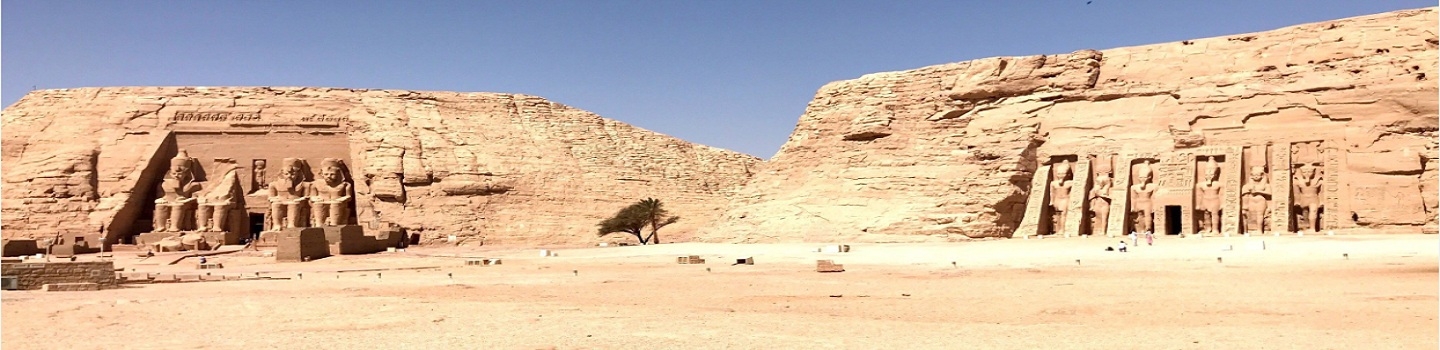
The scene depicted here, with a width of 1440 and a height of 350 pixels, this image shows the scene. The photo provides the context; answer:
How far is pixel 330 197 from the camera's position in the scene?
37.1 m

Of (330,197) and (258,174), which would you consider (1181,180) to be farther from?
(258,174)

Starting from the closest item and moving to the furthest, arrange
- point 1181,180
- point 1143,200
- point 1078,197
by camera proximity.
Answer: point 1181,180 → point 1143,200 → point 1078,197

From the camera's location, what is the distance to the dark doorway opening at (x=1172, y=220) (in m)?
25.1

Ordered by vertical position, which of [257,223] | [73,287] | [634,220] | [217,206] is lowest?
[73,287]

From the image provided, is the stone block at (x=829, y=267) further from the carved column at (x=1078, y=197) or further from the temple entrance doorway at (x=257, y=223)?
the temple entrance doorway at (x=257, y=223)

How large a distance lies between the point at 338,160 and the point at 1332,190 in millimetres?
30066

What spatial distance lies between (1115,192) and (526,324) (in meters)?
19.2

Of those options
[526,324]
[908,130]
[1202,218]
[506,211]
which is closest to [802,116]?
[908,130]

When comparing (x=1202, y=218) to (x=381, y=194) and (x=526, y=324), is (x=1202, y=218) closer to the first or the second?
(x=526, y=324)

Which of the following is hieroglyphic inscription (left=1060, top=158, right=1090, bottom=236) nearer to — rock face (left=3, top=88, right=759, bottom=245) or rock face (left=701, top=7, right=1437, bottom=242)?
rock face (left=701, top=7, right=1437, bottom=242)

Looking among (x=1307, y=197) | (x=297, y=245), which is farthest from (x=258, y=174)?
(x=1307, y=197)

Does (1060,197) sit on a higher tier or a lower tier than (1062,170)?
lower

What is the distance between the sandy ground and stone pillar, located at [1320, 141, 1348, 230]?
13.4 feet

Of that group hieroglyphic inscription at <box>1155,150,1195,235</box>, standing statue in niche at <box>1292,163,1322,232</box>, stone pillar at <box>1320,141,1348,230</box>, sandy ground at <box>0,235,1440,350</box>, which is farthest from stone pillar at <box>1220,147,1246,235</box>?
sandy ground at <box>0,235,1440,350</box>
